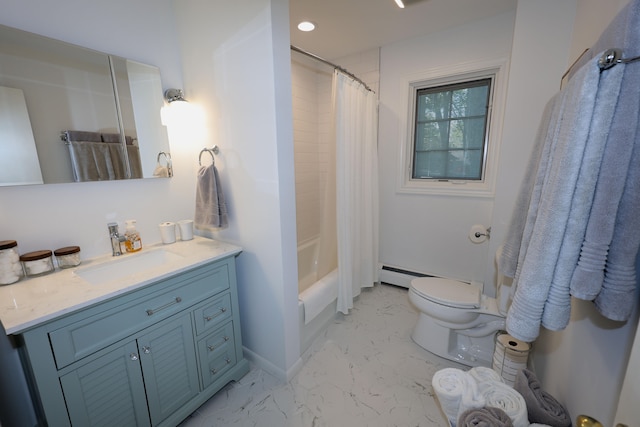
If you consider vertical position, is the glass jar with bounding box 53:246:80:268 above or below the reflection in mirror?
below

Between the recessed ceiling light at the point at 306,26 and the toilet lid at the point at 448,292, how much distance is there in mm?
2201

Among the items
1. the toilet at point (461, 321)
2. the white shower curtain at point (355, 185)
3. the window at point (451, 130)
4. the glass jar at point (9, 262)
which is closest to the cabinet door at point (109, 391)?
the glass jar at point (9, 262)

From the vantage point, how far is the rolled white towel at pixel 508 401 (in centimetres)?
86

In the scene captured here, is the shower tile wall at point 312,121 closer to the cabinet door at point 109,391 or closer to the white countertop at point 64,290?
the white countertop at point 64,290

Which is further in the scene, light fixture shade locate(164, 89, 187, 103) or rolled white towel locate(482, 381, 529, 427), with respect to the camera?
light fixture shade locate(164, 89, 187, 103)

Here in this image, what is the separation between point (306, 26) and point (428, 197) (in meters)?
1.85

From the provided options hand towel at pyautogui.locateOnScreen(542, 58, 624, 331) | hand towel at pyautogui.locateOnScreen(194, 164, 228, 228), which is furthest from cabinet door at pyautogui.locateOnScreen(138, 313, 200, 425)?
hand towel at pyautogui.locateOnScreen(542, 58, 624, 331)

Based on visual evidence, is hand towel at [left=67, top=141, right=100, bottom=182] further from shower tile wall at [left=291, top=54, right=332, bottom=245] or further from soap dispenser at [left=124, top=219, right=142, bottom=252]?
shower tile wall at [left=291, top=54, right=332, bottom=245]

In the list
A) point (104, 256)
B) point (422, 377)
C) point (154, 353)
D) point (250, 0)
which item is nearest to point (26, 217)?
point (104, 256)

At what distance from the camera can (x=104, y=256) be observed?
138 cm

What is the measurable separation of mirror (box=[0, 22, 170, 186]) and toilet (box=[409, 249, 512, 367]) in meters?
2.03

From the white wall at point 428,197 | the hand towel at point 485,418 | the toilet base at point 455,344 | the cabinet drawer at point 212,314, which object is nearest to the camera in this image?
the hand towel at point 485,418

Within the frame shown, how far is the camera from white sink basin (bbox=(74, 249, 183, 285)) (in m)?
1.26

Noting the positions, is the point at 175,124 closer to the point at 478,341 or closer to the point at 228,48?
the point at 228,48
